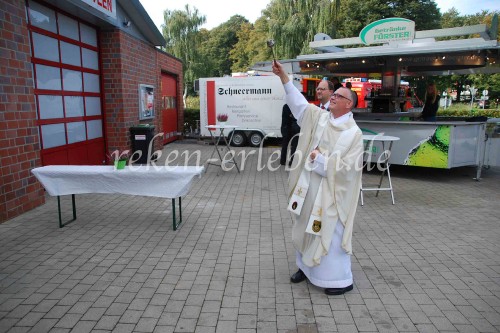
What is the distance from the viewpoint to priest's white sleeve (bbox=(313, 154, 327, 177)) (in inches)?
129

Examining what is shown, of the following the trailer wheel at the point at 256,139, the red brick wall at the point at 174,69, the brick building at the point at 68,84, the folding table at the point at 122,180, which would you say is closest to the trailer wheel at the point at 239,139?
the trailer wheel at the point at 256,139

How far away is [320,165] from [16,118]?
4758mm

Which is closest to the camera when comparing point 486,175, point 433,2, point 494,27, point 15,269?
point 15,269

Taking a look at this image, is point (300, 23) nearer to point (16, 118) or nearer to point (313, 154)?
point (16, 118)

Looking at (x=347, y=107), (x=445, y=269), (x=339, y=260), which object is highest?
(x=347, y=107)

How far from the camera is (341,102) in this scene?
327 cm

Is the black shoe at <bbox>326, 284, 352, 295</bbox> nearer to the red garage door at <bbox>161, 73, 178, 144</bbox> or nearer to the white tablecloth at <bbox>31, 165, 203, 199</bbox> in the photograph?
the white tablecloth at <bbox>31, 165, 203, 199</bbox>

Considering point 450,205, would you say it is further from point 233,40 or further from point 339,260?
point 233,40

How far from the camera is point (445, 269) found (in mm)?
4055

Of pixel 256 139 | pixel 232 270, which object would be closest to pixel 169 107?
pixel 256 139

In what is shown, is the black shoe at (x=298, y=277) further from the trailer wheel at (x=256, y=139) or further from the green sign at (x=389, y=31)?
the trailer wheel at (x=256, y=139)

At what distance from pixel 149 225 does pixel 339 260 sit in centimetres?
303

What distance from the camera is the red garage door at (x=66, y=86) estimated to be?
6852 mm

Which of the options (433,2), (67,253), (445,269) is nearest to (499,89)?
(433,2)
